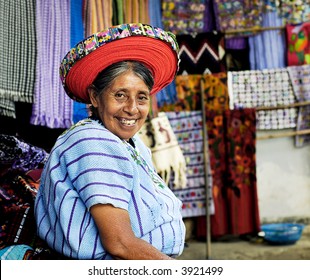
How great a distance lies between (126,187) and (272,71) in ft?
16.2

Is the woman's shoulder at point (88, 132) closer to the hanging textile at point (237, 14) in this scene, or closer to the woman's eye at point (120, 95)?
the woman's eye at point (120, 95)

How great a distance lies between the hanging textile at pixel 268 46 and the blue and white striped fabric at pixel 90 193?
15.4 ft

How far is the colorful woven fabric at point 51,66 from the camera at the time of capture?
4195 mm

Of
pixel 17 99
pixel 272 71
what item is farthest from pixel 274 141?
pixel 17 99

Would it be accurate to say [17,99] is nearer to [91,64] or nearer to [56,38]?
[56,38]

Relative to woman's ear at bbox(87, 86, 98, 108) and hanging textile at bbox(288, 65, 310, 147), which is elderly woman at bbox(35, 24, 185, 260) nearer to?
woman's ear at bbox(87, 86, 98, 108)

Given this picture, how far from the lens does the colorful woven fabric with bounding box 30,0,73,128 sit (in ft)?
13.8

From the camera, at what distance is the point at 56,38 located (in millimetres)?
4316

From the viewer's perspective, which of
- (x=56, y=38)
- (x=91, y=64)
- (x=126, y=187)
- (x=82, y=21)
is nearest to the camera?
(x=126, y=187)

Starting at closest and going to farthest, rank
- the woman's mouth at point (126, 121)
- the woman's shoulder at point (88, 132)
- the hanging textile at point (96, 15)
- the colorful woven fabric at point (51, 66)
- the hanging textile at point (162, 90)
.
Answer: the woman's shoulder at point (88, 132), the woman's mouth at point (126, 121), the colorful woven fabric at point (51, 66), the hanging textile at point (96, 15), the hanging textile at point (162, 90)

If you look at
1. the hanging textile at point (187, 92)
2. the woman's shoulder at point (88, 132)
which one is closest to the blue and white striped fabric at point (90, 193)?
the woman's shoulder at point (88, 132)

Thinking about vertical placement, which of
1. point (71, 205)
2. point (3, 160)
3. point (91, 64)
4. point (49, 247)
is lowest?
point (49, 247)

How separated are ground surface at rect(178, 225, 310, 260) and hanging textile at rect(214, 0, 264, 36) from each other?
7.58 ft

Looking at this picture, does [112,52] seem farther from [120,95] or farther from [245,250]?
[245,250]
